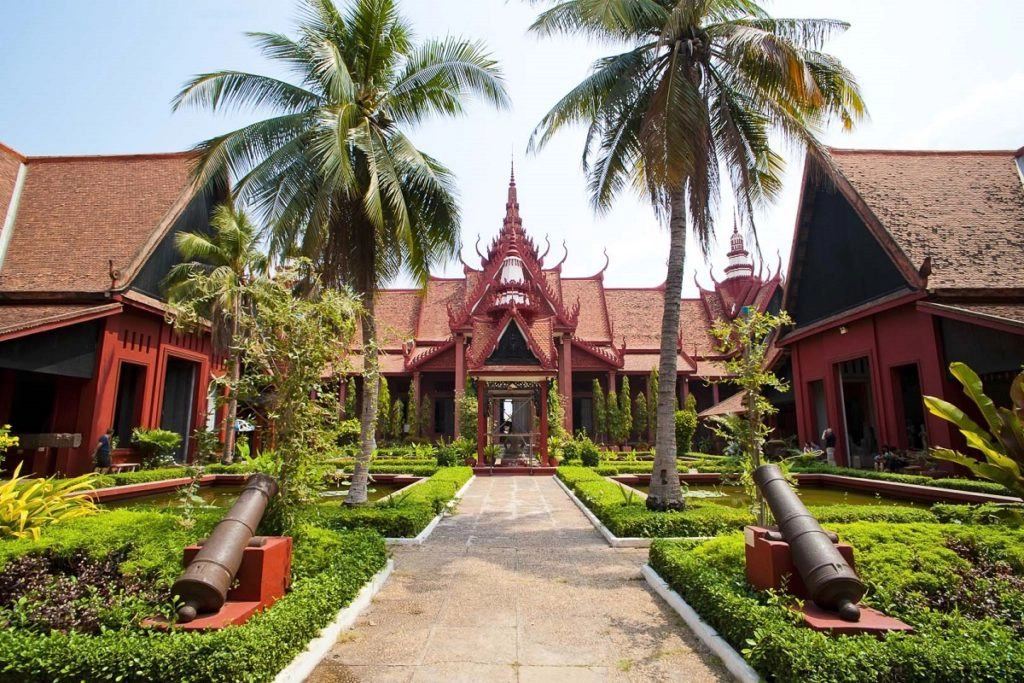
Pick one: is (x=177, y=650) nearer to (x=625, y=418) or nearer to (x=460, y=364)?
(x=460, y=364)

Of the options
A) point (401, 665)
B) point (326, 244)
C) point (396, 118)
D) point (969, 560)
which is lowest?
point (401, 665)

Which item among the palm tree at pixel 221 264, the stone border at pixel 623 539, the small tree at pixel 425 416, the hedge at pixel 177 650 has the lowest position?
the stone border at pixel 623 539

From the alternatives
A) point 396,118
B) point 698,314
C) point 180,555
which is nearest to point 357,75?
point 396,118

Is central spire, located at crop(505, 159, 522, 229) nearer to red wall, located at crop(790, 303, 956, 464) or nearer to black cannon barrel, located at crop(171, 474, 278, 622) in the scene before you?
red wall, located at crop(790, 303, 956, 464)

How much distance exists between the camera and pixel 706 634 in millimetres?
4301

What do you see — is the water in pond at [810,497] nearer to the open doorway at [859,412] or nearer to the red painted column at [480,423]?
the open doorway at [859,412]

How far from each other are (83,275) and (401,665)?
1629 cm

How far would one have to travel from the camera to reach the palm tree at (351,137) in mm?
9609

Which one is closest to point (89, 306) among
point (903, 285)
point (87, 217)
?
point (87, 217)

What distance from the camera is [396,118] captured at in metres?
10.9

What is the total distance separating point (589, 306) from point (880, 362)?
16.5 m

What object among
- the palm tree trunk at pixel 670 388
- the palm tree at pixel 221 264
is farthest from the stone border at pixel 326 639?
the palm tree at pixel 221 264

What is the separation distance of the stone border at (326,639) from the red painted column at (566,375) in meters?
19.1

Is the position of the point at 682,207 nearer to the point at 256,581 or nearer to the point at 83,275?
the point at 256,581
